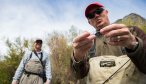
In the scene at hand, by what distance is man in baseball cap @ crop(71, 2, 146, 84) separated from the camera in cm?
219

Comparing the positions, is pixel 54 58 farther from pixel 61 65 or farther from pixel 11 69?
pixel 11 69

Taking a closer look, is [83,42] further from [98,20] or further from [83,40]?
[98,20]

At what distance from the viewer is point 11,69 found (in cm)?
3328

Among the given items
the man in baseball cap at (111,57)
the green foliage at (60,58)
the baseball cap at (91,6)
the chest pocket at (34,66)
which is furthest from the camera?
the green foliage at (60,58)

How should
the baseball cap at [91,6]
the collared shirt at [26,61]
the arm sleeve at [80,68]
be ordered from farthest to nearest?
1. the collared shirt at [26,61]
2. the baseball cap at [91,6]
3. the arm sleeve at [80,68]

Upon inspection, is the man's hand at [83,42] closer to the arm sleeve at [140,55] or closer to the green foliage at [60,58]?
the arm sleeve at [140,55]

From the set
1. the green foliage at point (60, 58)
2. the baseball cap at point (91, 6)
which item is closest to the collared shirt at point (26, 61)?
the baseball cap at point (91, 6)

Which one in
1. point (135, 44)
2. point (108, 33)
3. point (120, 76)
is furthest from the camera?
point (120, 76)

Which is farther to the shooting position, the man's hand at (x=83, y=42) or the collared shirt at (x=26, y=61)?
the collared shirt at (x=26, y=61)

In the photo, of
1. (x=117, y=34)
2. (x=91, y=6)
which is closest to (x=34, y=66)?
(x=91, y=6)

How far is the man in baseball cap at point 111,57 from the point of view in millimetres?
2191

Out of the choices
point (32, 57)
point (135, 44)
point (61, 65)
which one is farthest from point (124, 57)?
point (61, 65)

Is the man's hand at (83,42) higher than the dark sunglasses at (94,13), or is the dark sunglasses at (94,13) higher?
the dark sunglasses at (94,13)

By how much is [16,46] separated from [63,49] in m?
7.76
